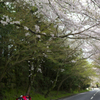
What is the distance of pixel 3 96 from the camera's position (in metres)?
8.93

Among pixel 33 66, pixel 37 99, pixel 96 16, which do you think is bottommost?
pixel 37 99

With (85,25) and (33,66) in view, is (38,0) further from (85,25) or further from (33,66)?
(33,66)

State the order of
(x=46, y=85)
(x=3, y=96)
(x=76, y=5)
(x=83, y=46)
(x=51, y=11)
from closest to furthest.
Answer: (x=76, y=5) → (x=51, y=11) → (x=3, y=96) → (x=83, y=46) → (x=46, y=85)

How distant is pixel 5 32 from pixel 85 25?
445 centimetres

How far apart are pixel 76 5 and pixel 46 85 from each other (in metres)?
13.2

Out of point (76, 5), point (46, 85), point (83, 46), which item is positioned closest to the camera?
point (76, 5)

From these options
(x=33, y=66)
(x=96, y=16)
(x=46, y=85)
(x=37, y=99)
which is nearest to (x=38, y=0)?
(x=96, y=16)

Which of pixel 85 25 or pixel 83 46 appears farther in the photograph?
pixel 83 46

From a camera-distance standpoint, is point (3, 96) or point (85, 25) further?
point (3, 96)

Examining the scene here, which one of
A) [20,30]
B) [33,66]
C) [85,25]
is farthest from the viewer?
[33,66]

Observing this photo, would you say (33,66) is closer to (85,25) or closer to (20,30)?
(20,30)

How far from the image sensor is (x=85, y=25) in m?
7.04

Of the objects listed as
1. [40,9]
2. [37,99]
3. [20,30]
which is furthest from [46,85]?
[40,9]

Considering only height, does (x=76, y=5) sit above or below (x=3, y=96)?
above
